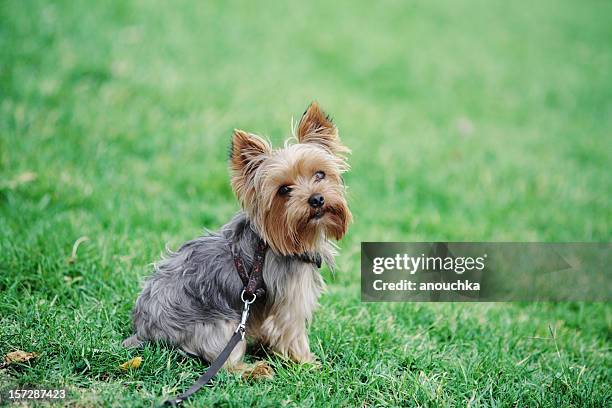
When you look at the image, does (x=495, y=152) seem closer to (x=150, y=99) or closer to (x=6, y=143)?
(x=150, y=99)

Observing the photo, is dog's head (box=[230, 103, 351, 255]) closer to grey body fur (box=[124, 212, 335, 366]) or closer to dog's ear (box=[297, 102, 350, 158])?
dog's ear (box=[297, 102, 350, 158])

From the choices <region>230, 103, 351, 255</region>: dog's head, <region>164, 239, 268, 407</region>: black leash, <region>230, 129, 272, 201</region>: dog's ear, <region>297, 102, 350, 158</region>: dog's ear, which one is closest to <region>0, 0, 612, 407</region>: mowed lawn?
<region>164, 239, 268, 407</region>: black leash

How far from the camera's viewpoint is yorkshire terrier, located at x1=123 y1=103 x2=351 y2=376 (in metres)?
4.20

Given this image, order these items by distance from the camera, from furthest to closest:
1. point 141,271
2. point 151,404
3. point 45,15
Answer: point 45,15
point 141,271
point 151,404

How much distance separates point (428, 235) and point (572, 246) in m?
1.90

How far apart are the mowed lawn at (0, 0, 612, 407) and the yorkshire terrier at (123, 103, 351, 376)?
0.24 metres

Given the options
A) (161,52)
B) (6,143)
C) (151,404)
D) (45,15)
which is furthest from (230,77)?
(151,404)

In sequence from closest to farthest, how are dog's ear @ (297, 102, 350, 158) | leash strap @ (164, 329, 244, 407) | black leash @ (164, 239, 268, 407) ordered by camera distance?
1. leash strap @ (164, 329, 244, 407)
2. black leash @ (164, 239, 268, 407)
3. dog's ear @ (297, 102, 350, 158)

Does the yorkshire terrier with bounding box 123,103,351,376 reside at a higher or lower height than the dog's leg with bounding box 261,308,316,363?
higher

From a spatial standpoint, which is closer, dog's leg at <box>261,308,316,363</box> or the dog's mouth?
the dog's mouth

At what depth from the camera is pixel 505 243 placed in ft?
25.6

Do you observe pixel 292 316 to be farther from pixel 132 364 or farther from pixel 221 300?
pixel 132 364

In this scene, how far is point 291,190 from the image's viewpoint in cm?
421

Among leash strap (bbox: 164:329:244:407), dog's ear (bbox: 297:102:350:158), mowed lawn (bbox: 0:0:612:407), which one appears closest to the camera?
leash strap (bbox: 164:329:244:407)
